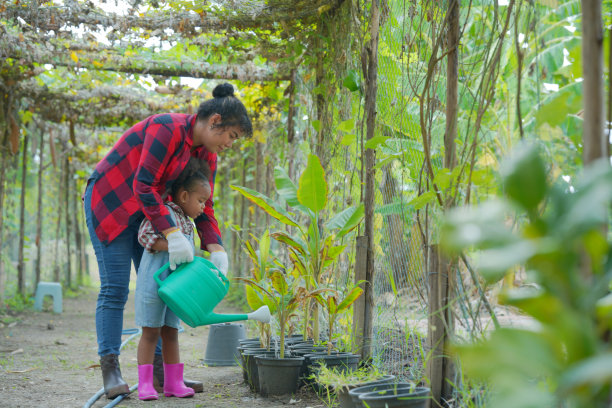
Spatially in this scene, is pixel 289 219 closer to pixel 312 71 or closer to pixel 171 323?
pixel 171 323

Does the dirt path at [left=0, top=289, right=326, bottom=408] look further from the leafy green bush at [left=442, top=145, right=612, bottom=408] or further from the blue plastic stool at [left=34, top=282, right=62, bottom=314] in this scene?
the leafy green bush at [left=442, top=145, right=612, bottom=408]

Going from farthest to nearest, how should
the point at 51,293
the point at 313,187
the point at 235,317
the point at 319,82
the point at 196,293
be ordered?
the point at 51,293 → the point at 319,82 → the point at 313,187 → the point at 196,293 → the point at 235,317

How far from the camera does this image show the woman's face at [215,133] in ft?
8.77

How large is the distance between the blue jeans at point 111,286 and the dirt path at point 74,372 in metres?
→ 0.29

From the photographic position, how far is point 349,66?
3.16 meters

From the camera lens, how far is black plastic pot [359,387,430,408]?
1573mm

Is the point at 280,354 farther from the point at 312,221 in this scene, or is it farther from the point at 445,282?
the point at 445,282

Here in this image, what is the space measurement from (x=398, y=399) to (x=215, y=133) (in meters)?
1.59

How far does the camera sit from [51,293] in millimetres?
7379

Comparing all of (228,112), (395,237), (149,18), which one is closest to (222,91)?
(228,112)

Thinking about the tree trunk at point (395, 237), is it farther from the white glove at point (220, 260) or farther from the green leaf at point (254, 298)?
the white glove at point (220, 260)

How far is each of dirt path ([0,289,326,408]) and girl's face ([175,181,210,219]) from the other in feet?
3.02

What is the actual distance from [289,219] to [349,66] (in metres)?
0.99

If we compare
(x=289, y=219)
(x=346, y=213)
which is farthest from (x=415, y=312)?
(x=289, y=219)
